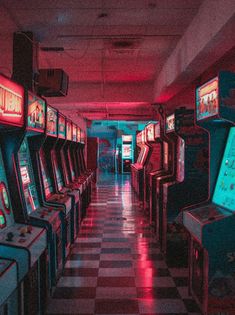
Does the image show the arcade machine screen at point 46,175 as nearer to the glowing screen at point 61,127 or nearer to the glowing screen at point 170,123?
the glowing screen at point 61,127

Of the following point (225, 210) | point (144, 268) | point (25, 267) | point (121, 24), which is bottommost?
point (144, 268)

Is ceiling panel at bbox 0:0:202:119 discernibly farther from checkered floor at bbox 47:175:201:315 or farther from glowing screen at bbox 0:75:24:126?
checkered floor at bbox 47:175:201:315

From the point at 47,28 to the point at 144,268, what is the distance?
315 centimetres

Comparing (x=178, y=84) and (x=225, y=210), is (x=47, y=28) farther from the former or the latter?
(x=225, y=210)

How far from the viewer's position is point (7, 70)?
8.16 metres

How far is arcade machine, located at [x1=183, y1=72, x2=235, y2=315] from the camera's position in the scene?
2936 millimetres

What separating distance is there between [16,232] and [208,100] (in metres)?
1.68

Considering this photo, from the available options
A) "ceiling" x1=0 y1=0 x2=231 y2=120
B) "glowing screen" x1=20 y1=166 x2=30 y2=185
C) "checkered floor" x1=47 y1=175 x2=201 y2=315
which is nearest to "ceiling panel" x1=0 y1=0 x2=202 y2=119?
"ceiling" x1=0 y1=0 x2=231 y2=120

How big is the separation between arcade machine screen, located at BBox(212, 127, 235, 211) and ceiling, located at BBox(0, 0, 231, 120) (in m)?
1.85

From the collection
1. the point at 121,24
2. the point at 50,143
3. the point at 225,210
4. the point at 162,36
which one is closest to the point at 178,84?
the point at 162,36

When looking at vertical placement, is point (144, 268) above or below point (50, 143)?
below

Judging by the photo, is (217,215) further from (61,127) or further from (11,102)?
(61,127)

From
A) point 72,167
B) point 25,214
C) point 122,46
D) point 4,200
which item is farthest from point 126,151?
point 4,200

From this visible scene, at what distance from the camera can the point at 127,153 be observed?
23594 millimetres
